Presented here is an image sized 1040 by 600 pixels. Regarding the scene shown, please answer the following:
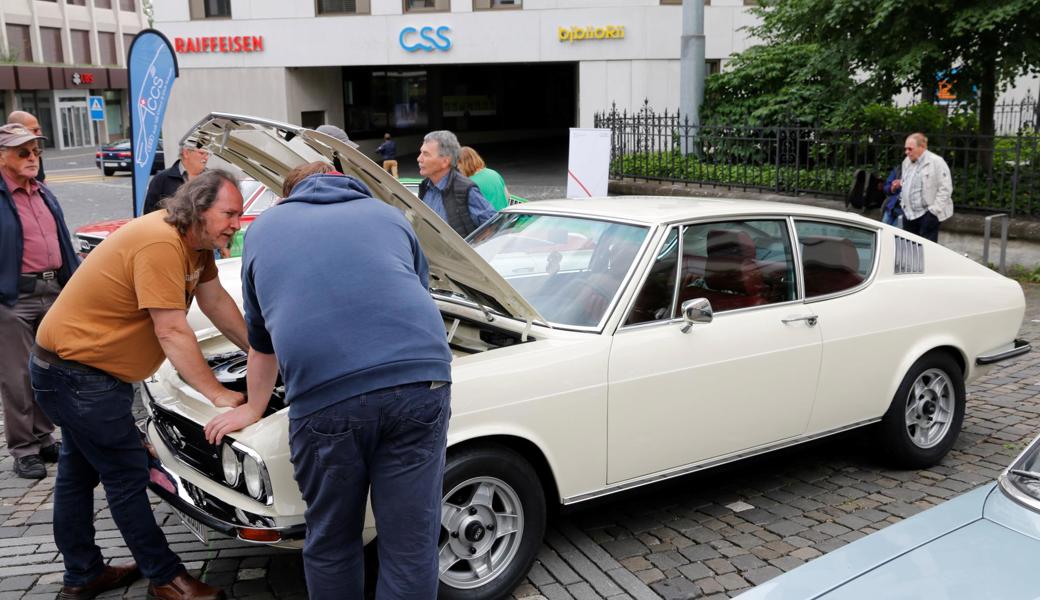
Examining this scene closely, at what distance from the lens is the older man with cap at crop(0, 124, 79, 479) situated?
5.29 m

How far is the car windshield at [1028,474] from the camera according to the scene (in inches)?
109

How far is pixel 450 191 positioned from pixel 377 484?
3.85 m

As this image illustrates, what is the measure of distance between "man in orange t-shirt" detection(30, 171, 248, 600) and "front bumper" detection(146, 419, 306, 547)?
119mm

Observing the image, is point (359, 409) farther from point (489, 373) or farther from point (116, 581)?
point (116, 581)

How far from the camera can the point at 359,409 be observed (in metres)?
2.72

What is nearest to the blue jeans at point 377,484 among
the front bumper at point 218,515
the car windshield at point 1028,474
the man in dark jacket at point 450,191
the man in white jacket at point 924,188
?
the front bumper at point 218,515

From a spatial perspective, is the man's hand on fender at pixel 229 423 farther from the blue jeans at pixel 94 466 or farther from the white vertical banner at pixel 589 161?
the white vertical banner at pixel 589 161

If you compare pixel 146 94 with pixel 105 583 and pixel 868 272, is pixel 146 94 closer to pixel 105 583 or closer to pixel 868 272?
pixel 105 583

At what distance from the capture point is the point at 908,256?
5.27 metres

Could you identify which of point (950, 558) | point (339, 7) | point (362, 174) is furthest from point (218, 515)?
point (339, 7)

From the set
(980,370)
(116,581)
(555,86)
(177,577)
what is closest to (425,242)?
(177,577)

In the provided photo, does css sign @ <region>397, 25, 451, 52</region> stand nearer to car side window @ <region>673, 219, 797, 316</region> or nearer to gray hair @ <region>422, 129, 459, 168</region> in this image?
gray hair @ <region>422, 129, 459, 168</region>

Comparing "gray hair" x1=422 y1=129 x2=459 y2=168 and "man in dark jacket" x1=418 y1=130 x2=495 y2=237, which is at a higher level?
"gray hair" x1=422 y1=129 x2=459 y2=168

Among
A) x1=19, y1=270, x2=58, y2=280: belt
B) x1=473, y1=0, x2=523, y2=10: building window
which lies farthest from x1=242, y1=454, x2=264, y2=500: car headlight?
x1=473, y1=0, x2=523, y2=10: building window
